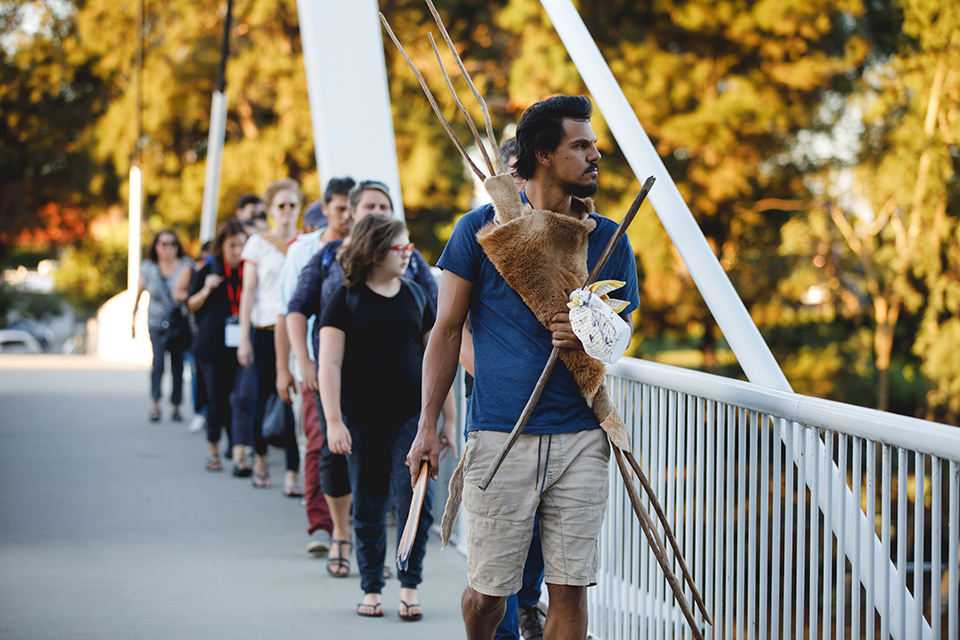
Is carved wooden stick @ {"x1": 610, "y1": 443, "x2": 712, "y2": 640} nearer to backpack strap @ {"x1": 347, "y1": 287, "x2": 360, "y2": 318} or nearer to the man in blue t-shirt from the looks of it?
the man in blue t-shirt

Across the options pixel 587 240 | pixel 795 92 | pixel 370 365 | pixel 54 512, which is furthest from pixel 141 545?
pixel 795 92

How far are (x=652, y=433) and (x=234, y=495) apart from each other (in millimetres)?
4575

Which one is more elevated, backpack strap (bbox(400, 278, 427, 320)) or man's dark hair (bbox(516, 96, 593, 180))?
man's dark hair (bbox(516, 96, 593, 180))

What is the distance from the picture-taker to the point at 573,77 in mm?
21031

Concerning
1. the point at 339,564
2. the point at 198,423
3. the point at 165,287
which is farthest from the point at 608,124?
the point at 198,423

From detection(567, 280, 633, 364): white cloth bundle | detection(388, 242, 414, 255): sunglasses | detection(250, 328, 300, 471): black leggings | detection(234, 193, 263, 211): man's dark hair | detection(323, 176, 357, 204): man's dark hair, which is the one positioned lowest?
detection(250, 328, 300, 471): black leggings

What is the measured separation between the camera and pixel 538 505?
319cm

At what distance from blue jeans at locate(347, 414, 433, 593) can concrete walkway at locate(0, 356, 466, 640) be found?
0.73 ft

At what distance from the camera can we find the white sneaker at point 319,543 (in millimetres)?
5992

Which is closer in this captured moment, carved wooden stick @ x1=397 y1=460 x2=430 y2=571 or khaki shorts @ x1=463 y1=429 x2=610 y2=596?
khaki shorts @ x1=463 y1=429 x2=610 y2=596

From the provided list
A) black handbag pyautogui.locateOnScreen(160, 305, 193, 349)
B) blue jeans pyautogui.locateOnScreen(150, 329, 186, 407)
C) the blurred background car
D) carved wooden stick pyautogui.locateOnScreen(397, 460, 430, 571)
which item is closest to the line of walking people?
carved wooden stick pyautogui.locateOnScreen(397, 460, 430, 571)

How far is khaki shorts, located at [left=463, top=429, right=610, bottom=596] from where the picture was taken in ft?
10.2

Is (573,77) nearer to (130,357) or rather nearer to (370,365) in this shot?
(130,357)

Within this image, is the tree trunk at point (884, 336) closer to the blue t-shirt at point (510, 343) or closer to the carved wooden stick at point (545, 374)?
→ the blue t-shirt at point (510, 343)
